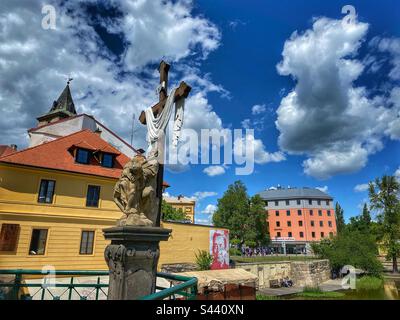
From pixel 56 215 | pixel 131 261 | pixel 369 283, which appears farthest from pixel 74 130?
pixel 369 283

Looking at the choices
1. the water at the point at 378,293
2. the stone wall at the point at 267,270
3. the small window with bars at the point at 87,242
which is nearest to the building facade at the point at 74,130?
the small window with bars at the point at 87,242

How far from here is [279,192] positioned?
8150 centimetres

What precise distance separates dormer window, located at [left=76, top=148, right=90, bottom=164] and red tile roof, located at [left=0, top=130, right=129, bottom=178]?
1.16ft

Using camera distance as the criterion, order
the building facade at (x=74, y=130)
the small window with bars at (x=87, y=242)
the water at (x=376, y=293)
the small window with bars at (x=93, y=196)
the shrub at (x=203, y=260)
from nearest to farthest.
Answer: the small window with bars at (x=87, y=242)
the small window with bars at (x=93, y=196)
the shrub at (x=203, y=260)
the building facade at (x=74, y=130)
the water at (x=376, y=293)

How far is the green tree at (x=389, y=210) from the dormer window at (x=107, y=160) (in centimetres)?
3881

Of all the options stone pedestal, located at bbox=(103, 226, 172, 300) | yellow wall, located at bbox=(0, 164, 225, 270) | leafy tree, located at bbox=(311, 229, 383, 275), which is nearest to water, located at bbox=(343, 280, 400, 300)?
leafy tree, located at bbox=(311, 229, 383, 275)

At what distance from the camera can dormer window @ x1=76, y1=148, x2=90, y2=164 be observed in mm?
20953

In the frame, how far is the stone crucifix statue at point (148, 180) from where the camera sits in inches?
183

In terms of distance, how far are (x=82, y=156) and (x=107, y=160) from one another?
194 centimetres

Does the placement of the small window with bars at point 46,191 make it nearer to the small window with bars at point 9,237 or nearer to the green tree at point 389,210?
the small window with bars at point 9,237

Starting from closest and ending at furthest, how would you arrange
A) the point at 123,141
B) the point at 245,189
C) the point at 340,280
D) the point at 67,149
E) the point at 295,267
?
the point at 67,149 → the point at 123,141 → the point at 295,267 → the point at 340,280 → the point at 245,189
